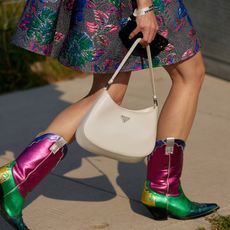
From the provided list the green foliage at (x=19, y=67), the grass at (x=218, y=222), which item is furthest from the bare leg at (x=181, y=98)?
the green foliage at (x=19, y=67)

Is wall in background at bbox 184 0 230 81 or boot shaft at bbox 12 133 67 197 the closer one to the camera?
boot shaft at bbox 12 133 67 197

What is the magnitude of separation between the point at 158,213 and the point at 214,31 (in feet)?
9.73

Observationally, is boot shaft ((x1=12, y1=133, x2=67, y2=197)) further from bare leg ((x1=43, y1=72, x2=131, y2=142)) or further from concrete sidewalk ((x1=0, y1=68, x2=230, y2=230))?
concrete sidewalk ((x1=0, y1=68, x2=230, y2=230))

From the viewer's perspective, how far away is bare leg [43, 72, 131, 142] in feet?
13.3

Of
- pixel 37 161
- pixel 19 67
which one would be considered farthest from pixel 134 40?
pixel 19 67

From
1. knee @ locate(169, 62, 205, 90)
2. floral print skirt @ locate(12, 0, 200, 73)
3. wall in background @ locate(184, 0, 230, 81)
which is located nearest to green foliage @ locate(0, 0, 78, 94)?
wall in background @ locate(184, 0, 230, 81)

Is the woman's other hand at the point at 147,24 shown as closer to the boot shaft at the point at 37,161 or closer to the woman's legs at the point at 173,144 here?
the woman's legs at the point at 173,144

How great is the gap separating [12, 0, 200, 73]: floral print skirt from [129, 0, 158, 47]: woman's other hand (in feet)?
0.37

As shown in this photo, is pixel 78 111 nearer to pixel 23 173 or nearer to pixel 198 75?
pixel 23 173

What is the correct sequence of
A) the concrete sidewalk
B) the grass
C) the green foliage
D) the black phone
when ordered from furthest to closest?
1. the green foliage
2. the concrete sidewalk
3. the grass
4. the black phone

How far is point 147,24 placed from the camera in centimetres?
386

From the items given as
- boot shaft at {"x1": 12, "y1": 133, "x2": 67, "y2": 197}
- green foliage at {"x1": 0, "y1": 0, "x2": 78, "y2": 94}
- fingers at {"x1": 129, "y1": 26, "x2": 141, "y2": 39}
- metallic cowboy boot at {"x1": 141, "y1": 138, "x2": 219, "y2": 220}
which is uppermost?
fingers at {"x1": 129, "y1": 26, "x2": 141, "y2": 39}

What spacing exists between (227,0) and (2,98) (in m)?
1.75

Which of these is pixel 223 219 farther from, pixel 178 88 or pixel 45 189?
pixel 45 189
